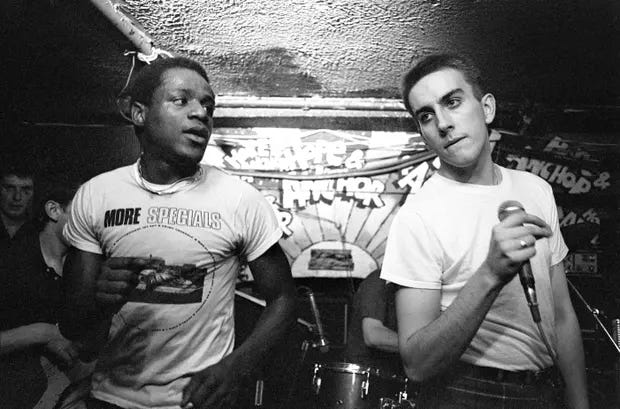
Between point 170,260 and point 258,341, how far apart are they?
1.21 feet

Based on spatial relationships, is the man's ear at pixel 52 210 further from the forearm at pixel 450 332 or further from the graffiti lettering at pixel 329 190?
the graffiti lettering at pixel 329 190

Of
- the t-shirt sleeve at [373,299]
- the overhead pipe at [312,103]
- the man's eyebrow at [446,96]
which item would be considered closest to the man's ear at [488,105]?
the man's eyebrow at [446,96]

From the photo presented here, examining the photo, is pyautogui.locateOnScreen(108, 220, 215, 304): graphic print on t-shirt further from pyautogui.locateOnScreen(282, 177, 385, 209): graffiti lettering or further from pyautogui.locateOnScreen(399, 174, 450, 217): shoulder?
pyautogui.locateOnScreen(282, 177, 385, 209): graffiti lettering

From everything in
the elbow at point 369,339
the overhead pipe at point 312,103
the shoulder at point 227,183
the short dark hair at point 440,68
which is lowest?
the elbow at point 369,339

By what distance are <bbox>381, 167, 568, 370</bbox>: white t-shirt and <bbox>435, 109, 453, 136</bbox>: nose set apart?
0.60 feet

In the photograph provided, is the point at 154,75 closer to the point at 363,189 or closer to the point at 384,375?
the point at 384,375

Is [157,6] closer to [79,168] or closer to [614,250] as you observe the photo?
[79,168]

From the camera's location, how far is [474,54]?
9.37ft

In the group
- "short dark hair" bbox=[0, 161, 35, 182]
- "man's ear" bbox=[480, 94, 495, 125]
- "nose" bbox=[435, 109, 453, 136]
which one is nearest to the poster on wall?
"short dark hair" bbox=[0, 161, 35, 182]

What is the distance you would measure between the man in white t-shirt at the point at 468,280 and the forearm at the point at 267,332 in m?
0.45

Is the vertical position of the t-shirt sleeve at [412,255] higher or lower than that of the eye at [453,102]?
lower

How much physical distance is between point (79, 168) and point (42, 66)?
2.22ft

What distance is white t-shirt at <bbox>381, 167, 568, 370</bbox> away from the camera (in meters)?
1.19

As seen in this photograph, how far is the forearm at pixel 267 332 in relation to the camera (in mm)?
1419
